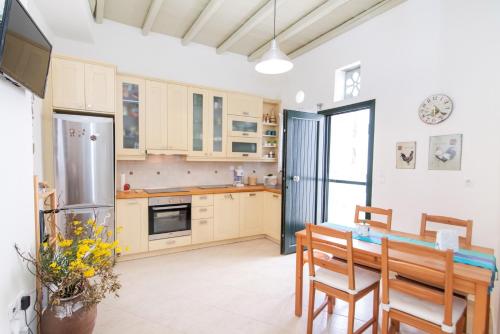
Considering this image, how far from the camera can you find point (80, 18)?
2.82 metres

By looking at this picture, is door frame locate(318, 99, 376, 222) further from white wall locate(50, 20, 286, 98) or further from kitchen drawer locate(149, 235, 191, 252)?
kitchen drawer locate(149, 235, 191, 252)

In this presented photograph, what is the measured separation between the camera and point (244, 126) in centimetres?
436

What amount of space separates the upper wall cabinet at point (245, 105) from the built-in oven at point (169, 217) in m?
1.65

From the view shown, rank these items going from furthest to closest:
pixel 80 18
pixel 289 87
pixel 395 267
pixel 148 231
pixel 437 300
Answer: pixel 289 87, pixel 148 231, pixel 80 18, pixel 395 267, pixel 437 300

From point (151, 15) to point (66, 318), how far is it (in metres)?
Result: 3.37

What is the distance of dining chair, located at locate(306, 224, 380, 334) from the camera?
1747mm

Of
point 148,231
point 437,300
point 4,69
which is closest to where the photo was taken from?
point 4,69

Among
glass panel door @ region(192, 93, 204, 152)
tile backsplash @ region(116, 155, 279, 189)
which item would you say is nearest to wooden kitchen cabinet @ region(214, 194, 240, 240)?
tile backsplash @ region(116, 155, 279, 189)

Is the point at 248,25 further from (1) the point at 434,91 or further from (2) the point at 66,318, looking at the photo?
(2) the point at 66,318

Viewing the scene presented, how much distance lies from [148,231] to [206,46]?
123 inches

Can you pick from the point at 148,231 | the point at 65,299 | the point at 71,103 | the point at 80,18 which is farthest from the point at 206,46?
the point at 65,299

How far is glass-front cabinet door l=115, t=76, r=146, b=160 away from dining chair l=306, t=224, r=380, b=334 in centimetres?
270

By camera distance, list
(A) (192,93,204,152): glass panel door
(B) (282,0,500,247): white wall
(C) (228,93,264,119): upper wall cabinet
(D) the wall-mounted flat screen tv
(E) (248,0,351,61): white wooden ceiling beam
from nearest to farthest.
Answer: (D) the wall-mounted flat screen tv
(B) (282,0,500,247): white wall
(E) (248,0,351,61): white wooden ceiling beam
(A) (192,93,204,152): glass panel door
(C) (228,93,264,119): upper wall cabinet

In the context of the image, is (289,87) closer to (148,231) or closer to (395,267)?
(148,231)
